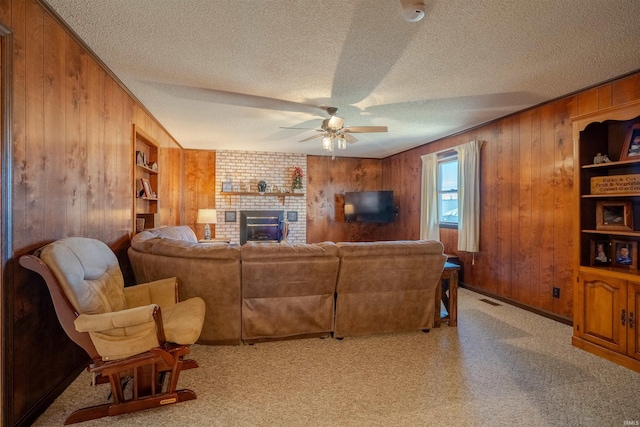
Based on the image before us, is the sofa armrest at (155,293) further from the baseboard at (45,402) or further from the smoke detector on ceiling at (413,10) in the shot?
the smoke detector on ceiling at (413,10)

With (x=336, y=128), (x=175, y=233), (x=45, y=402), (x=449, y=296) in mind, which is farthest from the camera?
(x=175, y=233)

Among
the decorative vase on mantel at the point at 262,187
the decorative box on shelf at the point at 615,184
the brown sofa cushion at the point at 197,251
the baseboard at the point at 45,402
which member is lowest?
the baseboard at the point at 45,402

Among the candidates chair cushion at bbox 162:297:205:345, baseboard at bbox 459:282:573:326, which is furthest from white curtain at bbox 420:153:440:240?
chair cushion at bbox 162:297:205:345

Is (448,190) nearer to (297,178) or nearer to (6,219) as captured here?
(297,178)

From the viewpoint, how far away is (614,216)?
2.74 meters

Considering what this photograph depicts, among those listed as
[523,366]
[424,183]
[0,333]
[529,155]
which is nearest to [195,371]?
[0,333]

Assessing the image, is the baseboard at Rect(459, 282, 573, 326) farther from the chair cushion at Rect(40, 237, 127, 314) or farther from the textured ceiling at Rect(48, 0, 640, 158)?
the chair cushion at Rect(40, 237, 127, 314)

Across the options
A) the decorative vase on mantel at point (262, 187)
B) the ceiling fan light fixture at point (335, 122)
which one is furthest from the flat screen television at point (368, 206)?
the ceiling fan light fixture at point (335, 122)

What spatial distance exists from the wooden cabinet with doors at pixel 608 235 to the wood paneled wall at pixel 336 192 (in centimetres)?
464

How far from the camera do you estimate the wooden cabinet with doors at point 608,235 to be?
95.3 inches

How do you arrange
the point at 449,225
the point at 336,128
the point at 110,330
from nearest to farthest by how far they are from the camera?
the point at 110,330
the point at 336,128
the point at 449,225

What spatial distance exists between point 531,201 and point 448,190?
173cm

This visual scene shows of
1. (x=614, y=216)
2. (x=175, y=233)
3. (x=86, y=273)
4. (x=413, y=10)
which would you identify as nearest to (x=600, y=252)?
(x=614, y=216)

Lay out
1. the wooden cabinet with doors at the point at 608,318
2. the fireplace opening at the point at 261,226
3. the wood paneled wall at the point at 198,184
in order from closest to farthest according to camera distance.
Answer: the wooden cabinet with doors at the point at 608,318 < the wood paneled wall at the point at 198,184 < the fireplace opening at the point at 261,226
